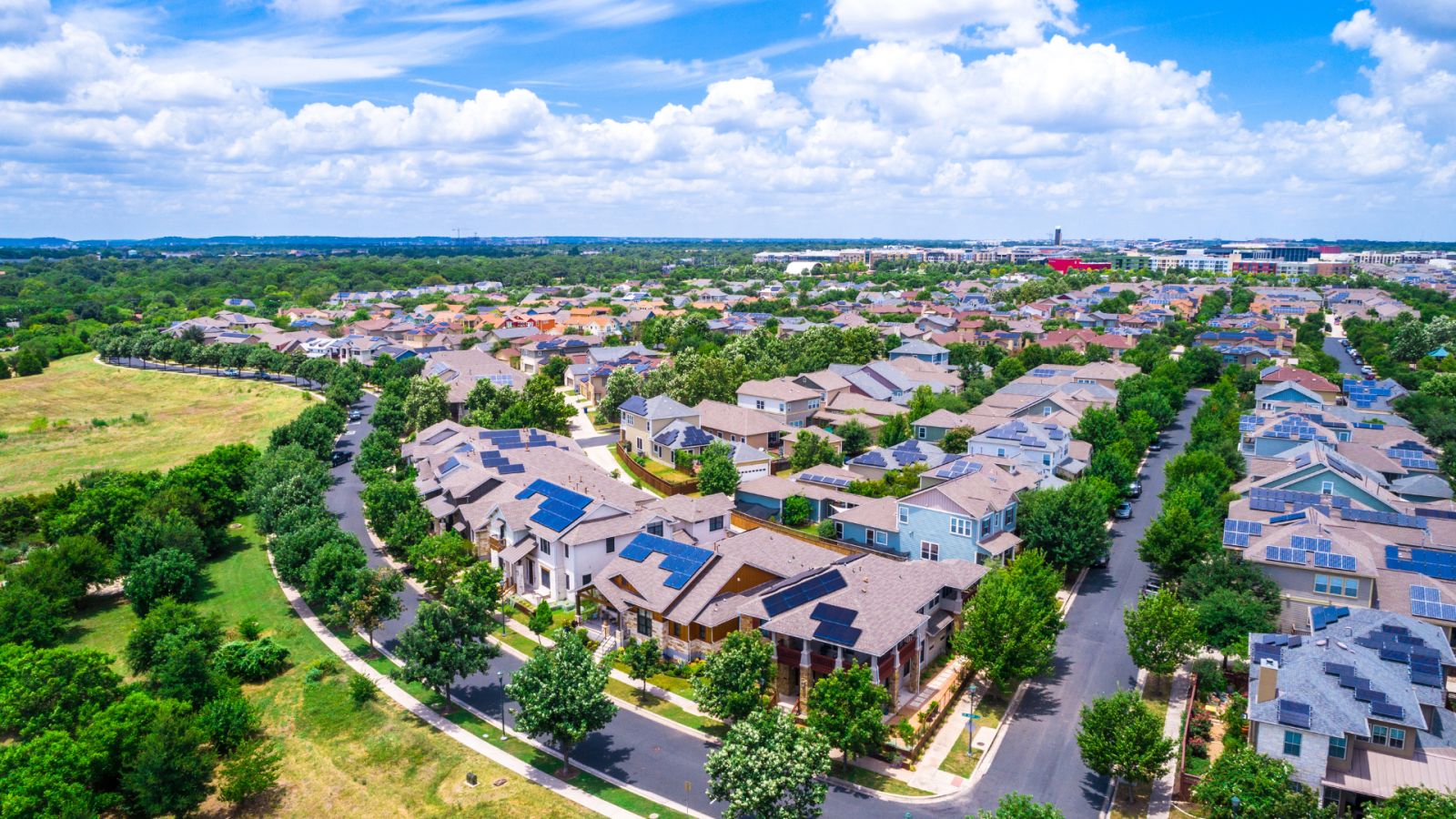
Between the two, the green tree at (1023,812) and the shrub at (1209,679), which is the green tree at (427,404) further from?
the green tree at (1023,812)

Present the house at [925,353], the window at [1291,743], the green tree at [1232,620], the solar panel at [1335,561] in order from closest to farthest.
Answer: the window at [1291,743]
the green tree at [1232,620]
the solar panel at [1335,561]
the house at [925,353]

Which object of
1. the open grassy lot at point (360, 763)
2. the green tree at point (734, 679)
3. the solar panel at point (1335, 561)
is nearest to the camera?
the open grassy lot at point (360, 763)

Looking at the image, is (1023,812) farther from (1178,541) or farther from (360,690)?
(360,690)

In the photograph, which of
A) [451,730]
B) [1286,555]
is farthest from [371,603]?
[1286,555]

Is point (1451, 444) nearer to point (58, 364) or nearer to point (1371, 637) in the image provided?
point (1371, 637)

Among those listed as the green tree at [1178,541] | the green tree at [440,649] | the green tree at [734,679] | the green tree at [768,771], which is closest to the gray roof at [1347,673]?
the green tree at [1178,541]

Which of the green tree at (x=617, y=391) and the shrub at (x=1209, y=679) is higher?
the green tree at (x=617, y=391)

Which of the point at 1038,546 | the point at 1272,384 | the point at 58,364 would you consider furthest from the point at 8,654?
the point at 58,364
